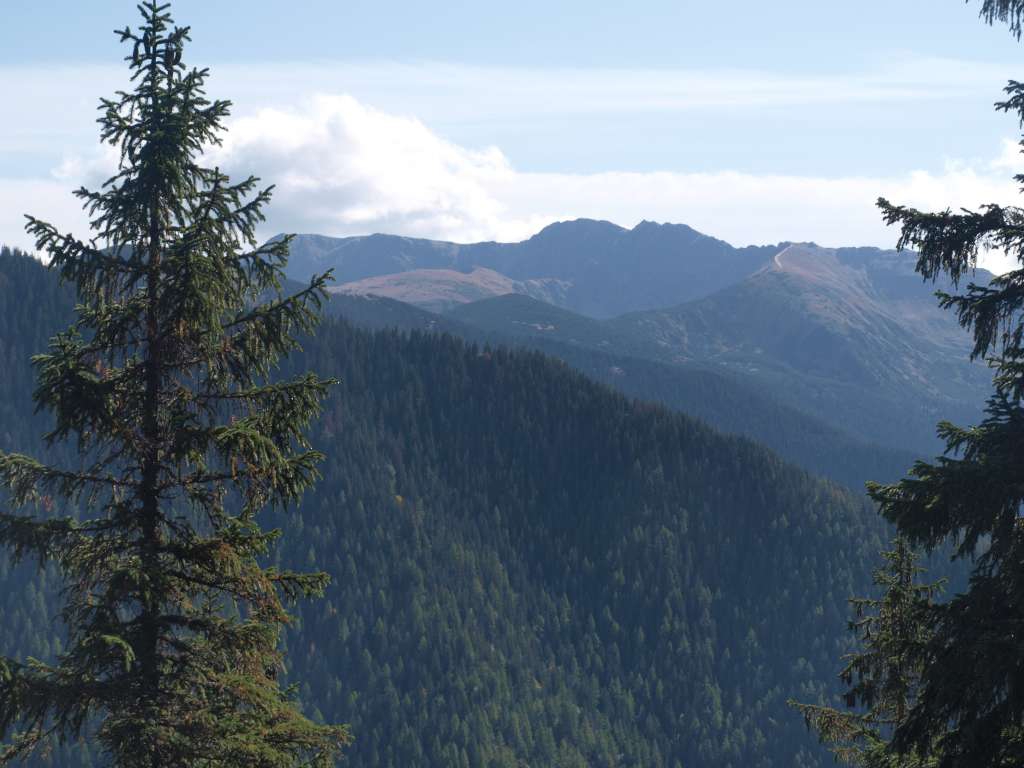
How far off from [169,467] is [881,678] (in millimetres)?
16992

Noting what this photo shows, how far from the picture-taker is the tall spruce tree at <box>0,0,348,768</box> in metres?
20.8

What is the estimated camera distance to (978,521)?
20266 millimetres

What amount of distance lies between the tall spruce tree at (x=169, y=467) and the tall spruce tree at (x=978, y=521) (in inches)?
457

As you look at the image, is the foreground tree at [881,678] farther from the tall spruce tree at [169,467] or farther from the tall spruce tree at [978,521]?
the tall spruce tree at [169,467]

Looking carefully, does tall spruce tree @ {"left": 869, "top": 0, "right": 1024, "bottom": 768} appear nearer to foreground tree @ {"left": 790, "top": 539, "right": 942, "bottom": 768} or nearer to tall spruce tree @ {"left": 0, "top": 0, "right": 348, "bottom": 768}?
foreground tree @ {"left": 790, "top": 539, "right": 942, "bottom": 768}

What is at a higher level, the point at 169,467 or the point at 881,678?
the point at 169,467

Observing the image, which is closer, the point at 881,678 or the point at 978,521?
the point at 978,521

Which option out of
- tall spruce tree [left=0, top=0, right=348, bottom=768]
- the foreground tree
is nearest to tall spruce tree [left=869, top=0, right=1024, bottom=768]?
the foreground tree

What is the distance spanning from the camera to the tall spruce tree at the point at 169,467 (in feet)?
68.1

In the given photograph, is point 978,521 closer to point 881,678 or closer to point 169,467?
point 881,678

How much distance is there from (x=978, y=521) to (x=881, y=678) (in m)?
7.41

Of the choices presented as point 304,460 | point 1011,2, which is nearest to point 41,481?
point 304,460

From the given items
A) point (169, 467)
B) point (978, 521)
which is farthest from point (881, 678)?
point (169, 467)

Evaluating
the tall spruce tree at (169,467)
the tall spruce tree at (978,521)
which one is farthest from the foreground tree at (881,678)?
the tall spruce tree at (169,467)
